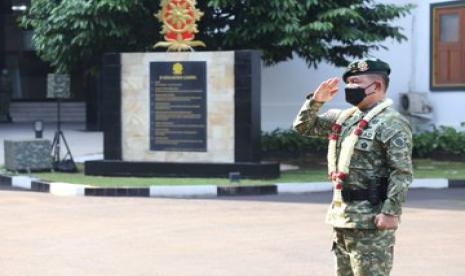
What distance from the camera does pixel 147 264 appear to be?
8.25 metres

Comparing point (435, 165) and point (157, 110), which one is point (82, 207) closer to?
point (157, 110)

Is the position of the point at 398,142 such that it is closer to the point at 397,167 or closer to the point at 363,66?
the point at 397,167

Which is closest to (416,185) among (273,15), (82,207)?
(273,15)

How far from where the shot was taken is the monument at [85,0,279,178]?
50.4 ft

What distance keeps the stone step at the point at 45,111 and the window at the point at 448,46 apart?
1691 cm

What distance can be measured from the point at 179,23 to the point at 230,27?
8.19 ft

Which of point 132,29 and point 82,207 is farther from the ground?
point 132,29

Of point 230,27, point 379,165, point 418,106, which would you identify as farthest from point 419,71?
point 379,165

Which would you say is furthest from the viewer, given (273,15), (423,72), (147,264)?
(423,72)

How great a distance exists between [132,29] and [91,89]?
46.0 feet

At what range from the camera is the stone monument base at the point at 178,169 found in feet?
50.0

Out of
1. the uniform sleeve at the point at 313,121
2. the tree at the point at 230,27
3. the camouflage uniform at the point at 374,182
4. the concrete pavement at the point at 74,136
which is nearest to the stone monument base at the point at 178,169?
the concrete pavement at the point at 74,136

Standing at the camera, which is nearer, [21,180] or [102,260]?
[102,260]

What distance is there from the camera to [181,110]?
51.4 ft
